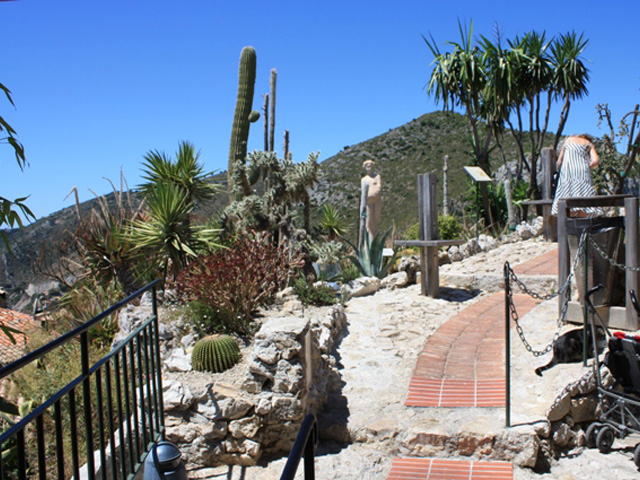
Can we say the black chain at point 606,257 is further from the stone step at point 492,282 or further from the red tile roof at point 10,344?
the red tile roof at point 10,344

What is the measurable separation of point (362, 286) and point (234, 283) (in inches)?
125

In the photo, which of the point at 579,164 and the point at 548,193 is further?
the point at 548,193

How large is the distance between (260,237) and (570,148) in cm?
489

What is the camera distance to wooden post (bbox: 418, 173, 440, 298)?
8.59 metres

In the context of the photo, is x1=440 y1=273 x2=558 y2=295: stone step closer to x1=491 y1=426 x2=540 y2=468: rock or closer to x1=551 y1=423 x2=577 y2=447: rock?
x1=551 y1=423 x2=577 y2=447: rock

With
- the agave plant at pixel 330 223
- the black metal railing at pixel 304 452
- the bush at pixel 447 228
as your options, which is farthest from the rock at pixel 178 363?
the bush at pixel 447 228

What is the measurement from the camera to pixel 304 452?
5.20 ft

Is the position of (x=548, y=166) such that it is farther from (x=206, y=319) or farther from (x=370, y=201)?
(x=206, y=319)

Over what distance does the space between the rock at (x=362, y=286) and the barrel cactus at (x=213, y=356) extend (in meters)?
3.68

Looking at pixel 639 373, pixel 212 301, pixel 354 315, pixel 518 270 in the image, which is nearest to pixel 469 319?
pixel 354 315

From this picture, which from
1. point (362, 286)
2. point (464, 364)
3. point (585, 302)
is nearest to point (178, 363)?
point (464, 364)

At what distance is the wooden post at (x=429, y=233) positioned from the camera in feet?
28.2

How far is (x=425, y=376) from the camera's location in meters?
5.65

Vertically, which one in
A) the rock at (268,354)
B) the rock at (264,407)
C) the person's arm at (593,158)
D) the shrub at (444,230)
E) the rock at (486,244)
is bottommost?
the rock at (264,407)
